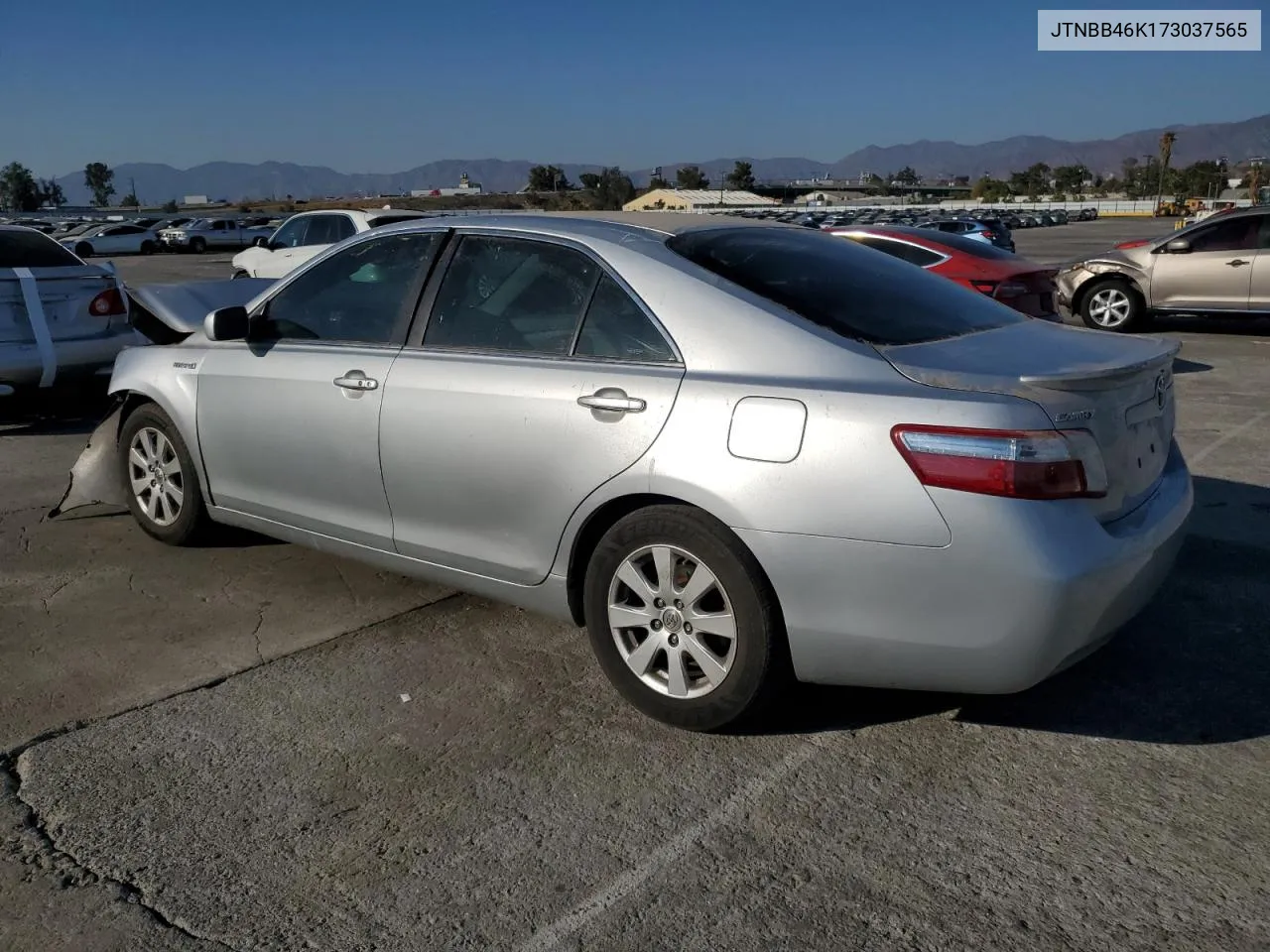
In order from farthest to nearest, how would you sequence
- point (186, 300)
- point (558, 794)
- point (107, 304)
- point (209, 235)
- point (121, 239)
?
point (209, 235) < point (121, 239) < point (107, 304) < point (186, 300) < point (558, 794)

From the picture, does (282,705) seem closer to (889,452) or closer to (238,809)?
(238,809)

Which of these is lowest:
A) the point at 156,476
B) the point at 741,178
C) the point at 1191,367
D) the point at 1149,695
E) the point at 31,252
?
the point at 1191,367

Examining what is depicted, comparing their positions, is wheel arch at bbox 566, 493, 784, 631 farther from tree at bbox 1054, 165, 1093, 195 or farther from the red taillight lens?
tree at bbox 1054, 165, 1093, 195

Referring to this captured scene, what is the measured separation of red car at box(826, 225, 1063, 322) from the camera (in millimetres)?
10070

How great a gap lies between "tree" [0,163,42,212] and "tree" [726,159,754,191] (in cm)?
6993

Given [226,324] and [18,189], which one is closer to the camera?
[226,324]

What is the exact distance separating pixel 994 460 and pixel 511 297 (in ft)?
6.06

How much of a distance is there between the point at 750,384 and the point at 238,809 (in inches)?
74.0

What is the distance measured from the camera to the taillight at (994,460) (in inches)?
118

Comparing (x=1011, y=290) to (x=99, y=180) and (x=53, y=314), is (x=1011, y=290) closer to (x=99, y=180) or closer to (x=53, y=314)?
(x=53, y=314)

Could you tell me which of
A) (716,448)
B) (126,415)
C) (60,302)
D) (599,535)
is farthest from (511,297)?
(60,302)

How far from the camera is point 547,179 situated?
96.9 m

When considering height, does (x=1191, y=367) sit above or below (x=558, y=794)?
below

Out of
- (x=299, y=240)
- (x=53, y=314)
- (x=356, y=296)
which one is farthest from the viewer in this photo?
(x=299, y=240)
